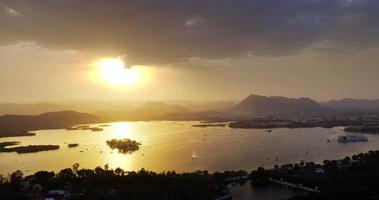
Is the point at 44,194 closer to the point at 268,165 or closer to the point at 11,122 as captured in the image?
the point at 268,165

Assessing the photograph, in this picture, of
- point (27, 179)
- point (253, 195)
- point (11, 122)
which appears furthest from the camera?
point (11, 122)

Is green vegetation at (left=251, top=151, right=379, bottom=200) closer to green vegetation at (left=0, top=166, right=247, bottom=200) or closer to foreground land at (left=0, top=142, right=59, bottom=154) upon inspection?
green vegetation at (left=0, top=166, right=247, bottom=200)

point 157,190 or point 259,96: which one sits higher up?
point 259,96

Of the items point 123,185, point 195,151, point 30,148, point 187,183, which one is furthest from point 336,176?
point 30,148

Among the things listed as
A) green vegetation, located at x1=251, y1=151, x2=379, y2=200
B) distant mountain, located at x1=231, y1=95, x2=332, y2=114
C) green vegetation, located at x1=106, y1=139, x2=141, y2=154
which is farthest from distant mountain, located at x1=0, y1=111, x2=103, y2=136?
distant mountain, located at x1=231, y1=95, x2=332, y2=114

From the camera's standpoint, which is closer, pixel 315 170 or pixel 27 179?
pixel 27 179

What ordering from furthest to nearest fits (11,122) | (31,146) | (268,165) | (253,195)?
(11,122)
(31,146)
(268,165)
(253,195)

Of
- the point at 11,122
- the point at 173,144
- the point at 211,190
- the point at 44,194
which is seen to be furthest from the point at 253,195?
the point at 11,122
